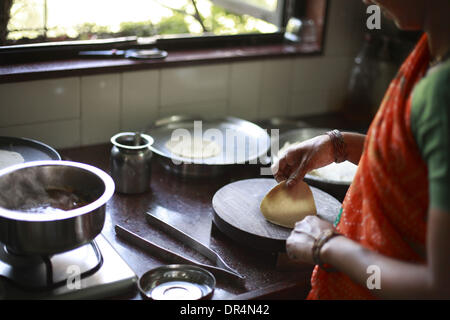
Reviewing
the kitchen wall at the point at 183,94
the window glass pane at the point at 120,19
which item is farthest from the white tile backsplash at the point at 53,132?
the window glass pane at the point at 120,19

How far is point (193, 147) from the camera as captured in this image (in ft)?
5.74

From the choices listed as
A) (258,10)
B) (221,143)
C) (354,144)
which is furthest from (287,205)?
(258,10)

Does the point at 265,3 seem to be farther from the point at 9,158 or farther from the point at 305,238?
the point at 305,238

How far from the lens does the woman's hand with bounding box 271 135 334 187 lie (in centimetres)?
133

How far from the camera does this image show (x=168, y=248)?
1.34 metres

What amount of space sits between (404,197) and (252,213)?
52 cm

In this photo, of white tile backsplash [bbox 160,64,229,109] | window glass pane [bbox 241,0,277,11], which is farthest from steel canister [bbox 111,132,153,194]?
window glass pane [bbox 241,0,277,11]

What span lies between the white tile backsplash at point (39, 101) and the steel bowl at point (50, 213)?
0.53 m

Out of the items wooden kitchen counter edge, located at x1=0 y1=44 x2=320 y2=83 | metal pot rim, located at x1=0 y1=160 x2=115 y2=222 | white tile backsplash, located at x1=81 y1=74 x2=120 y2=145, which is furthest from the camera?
white tile backsplash, located at x1=81 y1=74 x2=120 y2=145

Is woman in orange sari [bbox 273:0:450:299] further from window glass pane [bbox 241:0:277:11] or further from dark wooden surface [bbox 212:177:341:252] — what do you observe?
window glass pane [bbox 241:0:277:11]

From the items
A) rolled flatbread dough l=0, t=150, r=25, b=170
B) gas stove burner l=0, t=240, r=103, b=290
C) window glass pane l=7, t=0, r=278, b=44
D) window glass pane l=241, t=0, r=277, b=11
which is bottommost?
gas stove burner l=0, t=240, r=103, b=290
